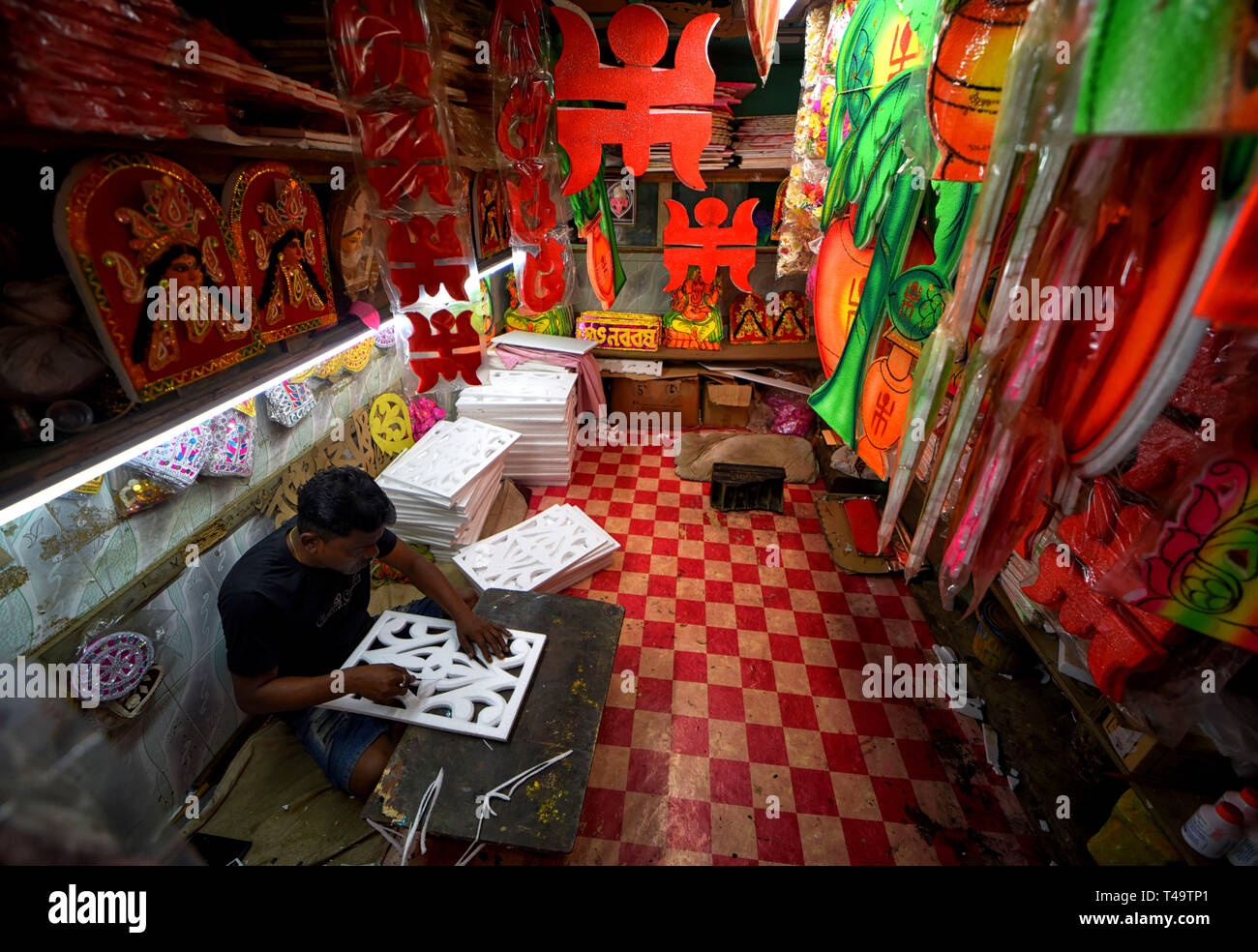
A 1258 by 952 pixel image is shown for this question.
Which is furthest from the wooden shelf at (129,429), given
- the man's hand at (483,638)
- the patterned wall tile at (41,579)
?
the man's hand at (483,638)

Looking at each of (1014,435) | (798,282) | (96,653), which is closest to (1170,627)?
(1014,435)

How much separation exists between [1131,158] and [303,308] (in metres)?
2.45

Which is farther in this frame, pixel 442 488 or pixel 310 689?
pixel 442 488

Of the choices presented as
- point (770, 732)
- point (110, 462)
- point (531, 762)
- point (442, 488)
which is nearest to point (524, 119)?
point (110, 462)

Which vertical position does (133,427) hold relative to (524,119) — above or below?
below

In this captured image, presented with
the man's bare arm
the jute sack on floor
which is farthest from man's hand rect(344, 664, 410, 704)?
the jute sack on floor

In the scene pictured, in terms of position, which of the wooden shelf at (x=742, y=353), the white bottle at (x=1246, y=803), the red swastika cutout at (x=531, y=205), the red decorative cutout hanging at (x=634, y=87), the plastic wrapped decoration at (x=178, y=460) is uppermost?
the red decorative cutout hanging at (x=634, y=87)

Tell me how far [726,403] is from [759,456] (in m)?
0.79

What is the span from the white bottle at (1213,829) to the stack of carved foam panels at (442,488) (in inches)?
145

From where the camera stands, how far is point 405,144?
1729mm

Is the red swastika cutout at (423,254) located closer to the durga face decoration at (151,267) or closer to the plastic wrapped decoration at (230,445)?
the durga face decoration at (151,267)

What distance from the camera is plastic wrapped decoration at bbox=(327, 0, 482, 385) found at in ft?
5.13

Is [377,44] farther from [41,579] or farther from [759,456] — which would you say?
[759,456]

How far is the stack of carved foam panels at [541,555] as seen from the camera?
3529 mm
